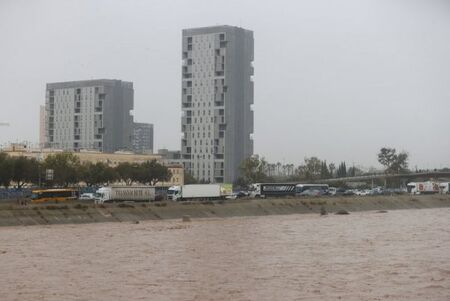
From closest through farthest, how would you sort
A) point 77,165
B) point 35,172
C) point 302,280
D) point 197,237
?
point 302,280 < point 197,237 < point 35,172 < point 77,165

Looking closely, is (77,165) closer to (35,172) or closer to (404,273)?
(35,172)

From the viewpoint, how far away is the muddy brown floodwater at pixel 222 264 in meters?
26.4

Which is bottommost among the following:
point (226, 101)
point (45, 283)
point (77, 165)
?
point (45, 283)

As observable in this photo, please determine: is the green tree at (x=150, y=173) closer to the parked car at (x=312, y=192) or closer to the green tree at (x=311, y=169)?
the parked car at (x=312, y=192)

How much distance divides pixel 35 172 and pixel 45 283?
2853 inches

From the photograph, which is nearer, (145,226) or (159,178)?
(145,226)

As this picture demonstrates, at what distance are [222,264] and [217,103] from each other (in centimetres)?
14133

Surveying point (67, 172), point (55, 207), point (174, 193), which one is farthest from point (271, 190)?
point (55, 207)

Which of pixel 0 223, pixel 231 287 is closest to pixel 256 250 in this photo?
pixel 231 287

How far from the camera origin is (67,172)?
10406 centimetres

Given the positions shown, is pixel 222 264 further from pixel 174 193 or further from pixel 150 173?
pixel 150 173

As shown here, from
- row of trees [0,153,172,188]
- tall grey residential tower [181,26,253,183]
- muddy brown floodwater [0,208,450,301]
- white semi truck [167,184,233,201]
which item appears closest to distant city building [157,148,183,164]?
tall grey residential tower [181,26,253,183]

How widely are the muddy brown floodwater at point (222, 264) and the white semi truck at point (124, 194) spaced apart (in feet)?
77.1

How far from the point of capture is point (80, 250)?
1625 inches
